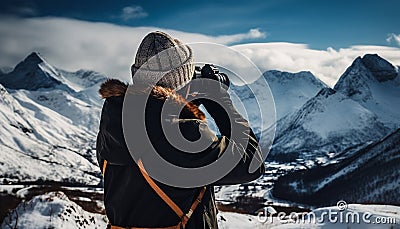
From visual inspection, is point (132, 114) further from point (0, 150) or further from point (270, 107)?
point (0, 150)

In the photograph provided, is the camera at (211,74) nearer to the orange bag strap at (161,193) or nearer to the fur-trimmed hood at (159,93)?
the fur-trimmed hood at (159,93)

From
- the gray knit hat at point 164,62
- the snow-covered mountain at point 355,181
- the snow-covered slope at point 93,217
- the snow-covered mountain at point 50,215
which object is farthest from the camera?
the snow-covered mountain at point 355,181

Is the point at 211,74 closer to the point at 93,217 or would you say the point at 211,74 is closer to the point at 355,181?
the point at 93,217

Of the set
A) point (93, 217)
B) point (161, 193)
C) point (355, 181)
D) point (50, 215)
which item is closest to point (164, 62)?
point (161, 193)

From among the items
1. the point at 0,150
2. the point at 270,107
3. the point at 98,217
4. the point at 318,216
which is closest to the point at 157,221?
the point at 270,107

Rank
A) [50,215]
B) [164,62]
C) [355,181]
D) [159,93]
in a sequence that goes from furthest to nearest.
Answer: [355,181] < [50,215] < [164,62] < [159,93]

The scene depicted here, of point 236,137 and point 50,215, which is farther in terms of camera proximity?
point 50,215

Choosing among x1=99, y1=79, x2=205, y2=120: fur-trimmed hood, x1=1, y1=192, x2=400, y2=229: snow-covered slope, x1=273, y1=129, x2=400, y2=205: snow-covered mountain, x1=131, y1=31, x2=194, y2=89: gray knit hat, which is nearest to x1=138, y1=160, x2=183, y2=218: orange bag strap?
x1=99, y1=79, x2=205, y2=120: fur-trimmed hood

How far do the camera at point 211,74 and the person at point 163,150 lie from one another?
6cm

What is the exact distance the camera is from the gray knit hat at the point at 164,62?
9.14ft

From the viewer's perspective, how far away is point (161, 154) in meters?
2.73

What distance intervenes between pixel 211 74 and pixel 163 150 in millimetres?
592

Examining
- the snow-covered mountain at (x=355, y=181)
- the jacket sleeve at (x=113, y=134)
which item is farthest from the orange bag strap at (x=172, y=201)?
the snow-covered mountain at (x=355, y=181)

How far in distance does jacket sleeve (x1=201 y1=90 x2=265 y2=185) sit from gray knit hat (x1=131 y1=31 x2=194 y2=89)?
0.23 metres
